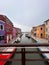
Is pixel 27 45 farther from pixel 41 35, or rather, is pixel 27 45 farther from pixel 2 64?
pixel 41 35

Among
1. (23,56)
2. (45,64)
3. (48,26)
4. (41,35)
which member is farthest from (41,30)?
(23,56)

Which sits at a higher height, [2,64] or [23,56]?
[23,56]

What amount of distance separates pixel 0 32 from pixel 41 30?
1893cm

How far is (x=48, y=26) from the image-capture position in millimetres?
23297

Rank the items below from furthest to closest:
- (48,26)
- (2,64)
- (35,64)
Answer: (48,26) → (35,64) → (2,64)

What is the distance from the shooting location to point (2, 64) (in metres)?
7.04

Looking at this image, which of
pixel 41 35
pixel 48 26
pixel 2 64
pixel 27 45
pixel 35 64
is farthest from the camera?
pixel 41 35

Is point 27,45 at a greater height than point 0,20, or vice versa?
point 0,20

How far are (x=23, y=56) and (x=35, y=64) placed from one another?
25.5 feet

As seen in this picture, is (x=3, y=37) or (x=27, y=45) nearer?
(x=27, y=45)

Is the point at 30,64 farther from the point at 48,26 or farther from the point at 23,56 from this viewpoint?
the point at 48,26

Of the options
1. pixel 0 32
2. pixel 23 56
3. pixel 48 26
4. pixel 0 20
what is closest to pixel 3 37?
pixel 0 32

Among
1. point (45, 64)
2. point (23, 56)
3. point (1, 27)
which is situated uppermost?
point (1, 27)

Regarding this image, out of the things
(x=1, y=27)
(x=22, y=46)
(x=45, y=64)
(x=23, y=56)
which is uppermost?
(x=1, y=27)
